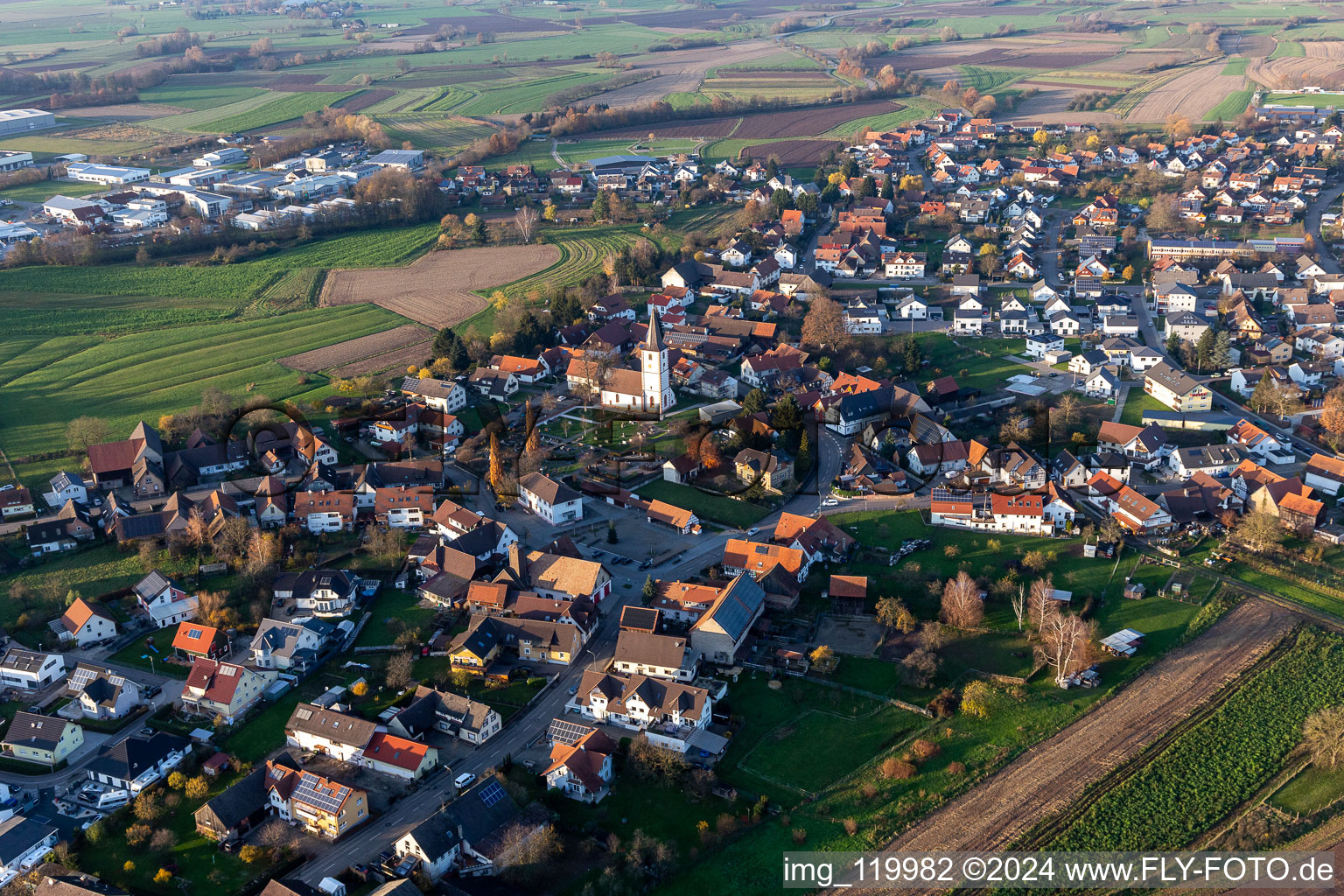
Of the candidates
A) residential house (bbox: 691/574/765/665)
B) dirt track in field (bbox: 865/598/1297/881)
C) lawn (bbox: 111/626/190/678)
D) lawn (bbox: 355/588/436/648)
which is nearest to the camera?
dirt track in field (bbox: 865/598/1297/881)

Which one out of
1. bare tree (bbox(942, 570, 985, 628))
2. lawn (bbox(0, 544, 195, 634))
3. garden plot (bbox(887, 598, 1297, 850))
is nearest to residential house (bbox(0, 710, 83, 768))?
lawn (bbox(0, 544, 195, 634))

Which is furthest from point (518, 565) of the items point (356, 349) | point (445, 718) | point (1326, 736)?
point (356, 349)

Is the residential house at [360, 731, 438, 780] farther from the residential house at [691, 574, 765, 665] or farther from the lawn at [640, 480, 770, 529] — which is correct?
the lawn at [640, 480, 770, 529]

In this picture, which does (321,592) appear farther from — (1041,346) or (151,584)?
(1041,346)

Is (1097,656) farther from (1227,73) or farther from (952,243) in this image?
(1227,73)

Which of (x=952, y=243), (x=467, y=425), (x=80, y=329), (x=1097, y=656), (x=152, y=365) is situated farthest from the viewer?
(x=952, y=243)

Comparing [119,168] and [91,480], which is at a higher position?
[119,168]

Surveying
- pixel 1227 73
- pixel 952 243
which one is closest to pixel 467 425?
pixel 952 243
